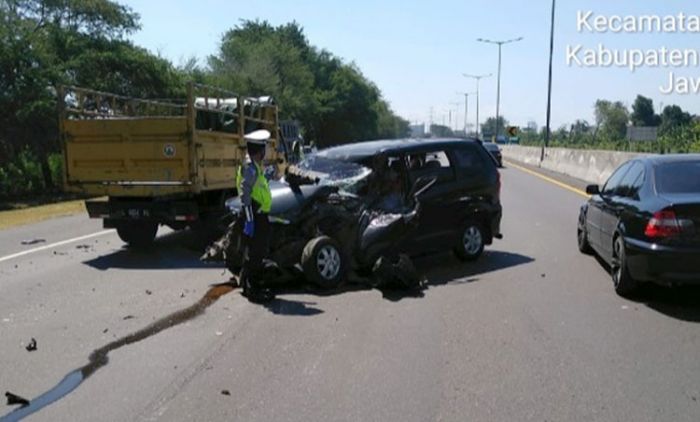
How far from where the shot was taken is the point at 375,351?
5926mm

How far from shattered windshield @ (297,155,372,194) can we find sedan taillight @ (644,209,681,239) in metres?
3.39

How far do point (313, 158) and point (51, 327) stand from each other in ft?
14.2

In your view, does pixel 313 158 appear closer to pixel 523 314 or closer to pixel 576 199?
pixel 523 314

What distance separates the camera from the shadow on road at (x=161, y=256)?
10.3m

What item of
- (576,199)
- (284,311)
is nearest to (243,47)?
(576,199)

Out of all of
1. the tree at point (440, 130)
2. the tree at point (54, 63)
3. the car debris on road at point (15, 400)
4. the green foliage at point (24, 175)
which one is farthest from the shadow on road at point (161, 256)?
the tree at point (440, 130)

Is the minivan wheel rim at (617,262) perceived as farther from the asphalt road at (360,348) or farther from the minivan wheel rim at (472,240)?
the minivan wheel rim at (472,240)

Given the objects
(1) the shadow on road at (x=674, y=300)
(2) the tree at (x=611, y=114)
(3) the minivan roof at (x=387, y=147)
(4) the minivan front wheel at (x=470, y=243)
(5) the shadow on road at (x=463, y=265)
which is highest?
(2) the tree at (x=611, y=114)

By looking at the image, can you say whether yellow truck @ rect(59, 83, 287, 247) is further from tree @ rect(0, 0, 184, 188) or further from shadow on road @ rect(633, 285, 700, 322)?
tree @ rect(0, 0, 184, 188)

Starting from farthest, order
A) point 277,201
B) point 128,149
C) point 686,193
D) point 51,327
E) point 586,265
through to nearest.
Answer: point 128,149, point 586,265, point 277,201, point 686,193, point 51,327

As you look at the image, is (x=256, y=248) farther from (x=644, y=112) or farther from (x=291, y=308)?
(x=644, y=112)

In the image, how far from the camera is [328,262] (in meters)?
8.38

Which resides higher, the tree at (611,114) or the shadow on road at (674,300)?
the tree at (611,114)

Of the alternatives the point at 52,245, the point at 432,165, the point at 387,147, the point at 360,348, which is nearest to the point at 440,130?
the point at 52,245
